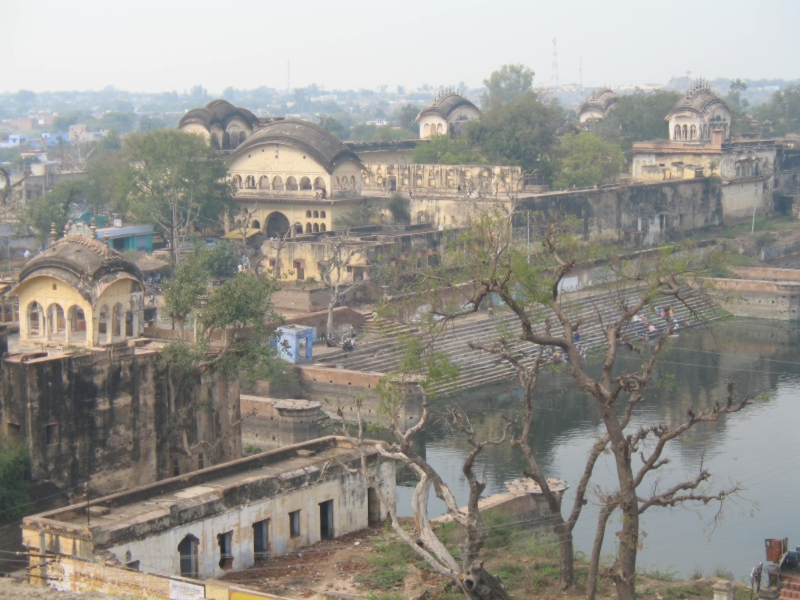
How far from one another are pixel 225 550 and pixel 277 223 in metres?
21.0

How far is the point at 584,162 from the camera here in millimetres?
37906

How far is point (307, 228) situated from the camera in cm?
3228

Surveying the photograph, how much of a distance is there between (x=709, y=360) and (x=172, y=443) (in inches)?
565

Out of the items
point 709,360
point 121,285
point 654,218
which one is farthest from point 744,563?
point 654,218

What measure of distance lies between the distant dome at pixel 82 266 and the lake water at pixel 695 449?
493cm

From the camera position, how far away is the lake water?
15.4 meters

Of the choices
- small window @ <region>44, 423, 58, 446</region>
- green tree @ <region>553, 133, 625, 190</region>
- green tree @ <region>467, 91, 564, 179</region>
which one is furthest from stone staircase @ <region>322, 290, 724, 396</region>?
green tree @ <region>467, 91, 564, 179</region>

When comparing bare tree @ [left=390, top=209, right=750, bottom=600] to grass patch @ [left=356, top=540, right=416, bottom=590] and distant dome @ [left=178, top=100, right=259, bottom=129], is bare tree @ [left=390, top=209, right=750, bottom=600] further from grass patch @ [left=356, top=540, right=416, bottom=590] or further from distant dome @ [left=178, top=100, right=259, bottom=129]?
distant dome @ [left=178, top=100, right=259, bottom=129]

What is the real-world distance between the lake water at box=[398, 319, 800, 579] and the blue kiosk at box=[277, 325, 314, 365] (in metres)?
2.61

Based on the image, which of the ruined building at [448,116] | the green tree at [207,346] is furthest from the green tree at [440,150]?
the green tree at [207,346]

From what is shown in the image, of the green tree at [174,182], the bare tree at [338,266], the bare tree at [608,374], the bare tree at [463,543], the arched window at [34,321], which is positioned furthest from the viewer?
the green tree at [174,182]

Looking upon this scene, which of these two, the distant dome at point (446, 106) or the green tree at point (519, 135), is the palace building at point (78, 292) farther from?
the distant dome at point (446, 106)

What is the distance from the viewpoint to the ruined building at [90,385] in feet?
43.3

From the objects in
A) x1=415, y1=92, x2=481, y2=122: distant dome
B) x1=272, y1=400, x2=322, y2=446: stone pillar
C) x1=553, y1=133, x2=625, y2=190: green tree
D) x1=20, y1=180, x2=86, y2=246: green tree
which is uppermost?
x1=415, y1=92, x2=481, y2=122: distant dome
